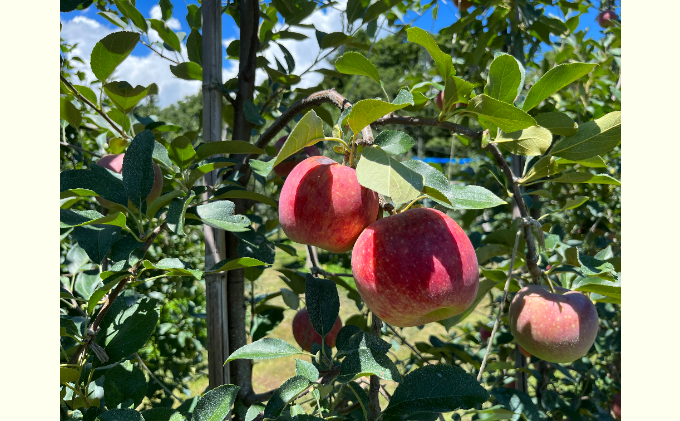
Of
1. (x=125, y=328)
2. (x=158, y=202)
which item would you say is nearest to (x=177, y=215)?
(x=158, y=202)

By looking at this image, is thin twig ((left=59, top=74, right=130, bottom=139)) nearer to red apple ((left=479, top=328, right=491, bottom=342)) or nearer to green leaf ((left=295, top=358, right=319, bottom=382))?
green leaf ((left=295, top=358, right=319, bottom=382))

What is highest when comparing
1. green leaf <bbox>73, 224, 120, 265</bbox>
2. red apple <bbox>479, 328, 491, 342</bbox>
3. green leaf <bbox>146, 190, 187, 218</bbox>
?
green leaf <bbox>146, 190, 187, 218</bbox>

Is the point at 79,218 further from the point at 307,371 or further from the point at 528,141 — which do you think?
the point at 528,141

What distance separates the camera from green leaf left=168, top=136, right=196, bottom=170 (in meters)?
0.65

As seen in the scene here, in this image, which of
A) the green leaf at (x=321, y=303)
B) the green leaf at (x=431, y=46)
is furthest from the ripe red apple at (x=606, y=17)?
the green leaf at (x=321, y=303)

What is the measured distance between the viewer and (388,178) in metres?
0.37

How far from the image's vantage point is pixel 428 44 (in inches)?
18.0

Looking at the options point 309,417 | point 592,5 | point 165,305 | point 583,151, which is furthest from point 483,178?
point 309,417

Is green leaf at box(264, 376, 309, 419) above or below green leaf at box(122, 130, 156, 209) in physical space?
below

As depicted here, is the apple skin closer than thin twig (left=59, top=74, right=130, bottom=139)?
Yes

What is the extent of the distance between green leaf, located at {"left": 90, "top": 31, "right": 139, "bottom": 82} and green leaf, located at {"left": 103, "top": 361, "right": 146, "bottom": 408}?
0.46 meters

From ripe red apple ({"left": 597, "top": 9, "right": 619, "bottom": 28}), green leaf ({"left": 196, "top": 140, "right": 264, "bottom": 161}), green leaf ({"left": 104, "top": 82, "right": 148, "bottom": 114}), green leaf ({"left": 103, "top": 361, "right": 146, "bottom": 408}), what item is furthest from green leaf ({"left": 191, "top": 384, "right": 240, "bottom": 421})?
ripe red apple ({"left": 597, "top": 9, "right": 619, "bottom": 28})

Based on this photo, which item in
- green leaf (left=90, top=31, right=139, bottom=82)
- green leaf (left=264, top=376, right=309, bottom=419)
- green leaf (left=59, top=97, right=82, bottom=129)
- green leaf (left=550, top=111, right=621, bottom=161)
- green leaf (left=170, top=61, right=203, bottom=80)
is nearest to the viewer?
green leaf (left=264, top=376, right=309, bottom=419)

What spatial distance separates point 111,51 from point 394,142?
1.67 ft
